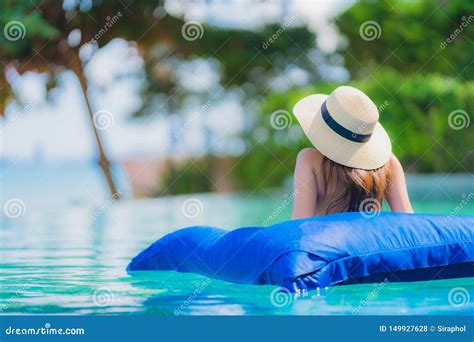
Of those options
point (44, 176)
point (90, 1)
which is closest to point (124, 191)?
point (90, 1)

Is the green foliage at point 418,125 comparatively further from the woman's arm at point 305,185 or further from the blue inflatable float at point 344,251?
the woman's arm at point 305,185

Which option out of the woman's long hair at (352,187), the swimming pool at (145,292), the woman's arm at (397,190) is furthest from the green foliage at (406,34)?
the woman's long hair at (352,187)

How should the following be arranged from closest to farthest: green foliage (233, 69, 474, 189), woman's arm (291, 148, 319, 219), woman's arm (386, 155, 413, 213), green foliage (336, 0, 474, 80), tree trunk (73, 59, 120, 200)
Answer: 1. woman's arm (291, 148, 319, 219)
2. woman's arm (386, 155, 413, 213)
3. tree trunk (73, 59, 120, 200)
4. green foliage (233, 69, 474, 189)
5. green foliage (336, 0, 474, 80)

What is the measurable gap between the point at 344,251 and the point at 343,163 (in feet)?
1.41

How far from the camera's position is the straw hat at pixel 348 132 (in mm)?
3305

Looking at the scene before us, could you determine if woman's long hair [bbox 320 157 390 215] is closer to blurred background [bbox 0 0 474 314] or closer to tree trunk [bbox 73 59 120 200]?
blurred background [bbox 0 0 474 314]

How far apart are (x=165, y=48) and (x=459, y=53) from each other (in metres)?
5.35

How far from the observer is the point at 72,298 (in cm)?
308

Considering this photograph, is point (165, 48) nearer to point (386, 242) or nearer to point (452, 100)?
point (452, 100)

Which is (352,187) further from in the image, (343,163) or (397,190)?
(397,190)

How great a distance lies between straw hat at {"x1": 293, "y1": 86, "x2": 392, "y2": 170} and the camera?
3.30 meters

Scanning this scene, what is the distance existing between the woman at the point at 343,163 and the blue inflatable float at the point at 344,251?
0.52 ft

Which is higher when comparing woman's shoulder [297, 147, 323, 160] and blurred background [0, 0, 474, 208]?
blurred background [0, 0, 474, 208]

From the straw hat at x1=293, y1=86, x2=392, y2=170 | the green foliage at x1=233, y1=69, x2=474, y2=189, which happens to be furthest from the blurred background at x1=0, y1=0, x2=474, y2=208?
the straw hat at x1=293, y1=86, x2=392, y2=170
